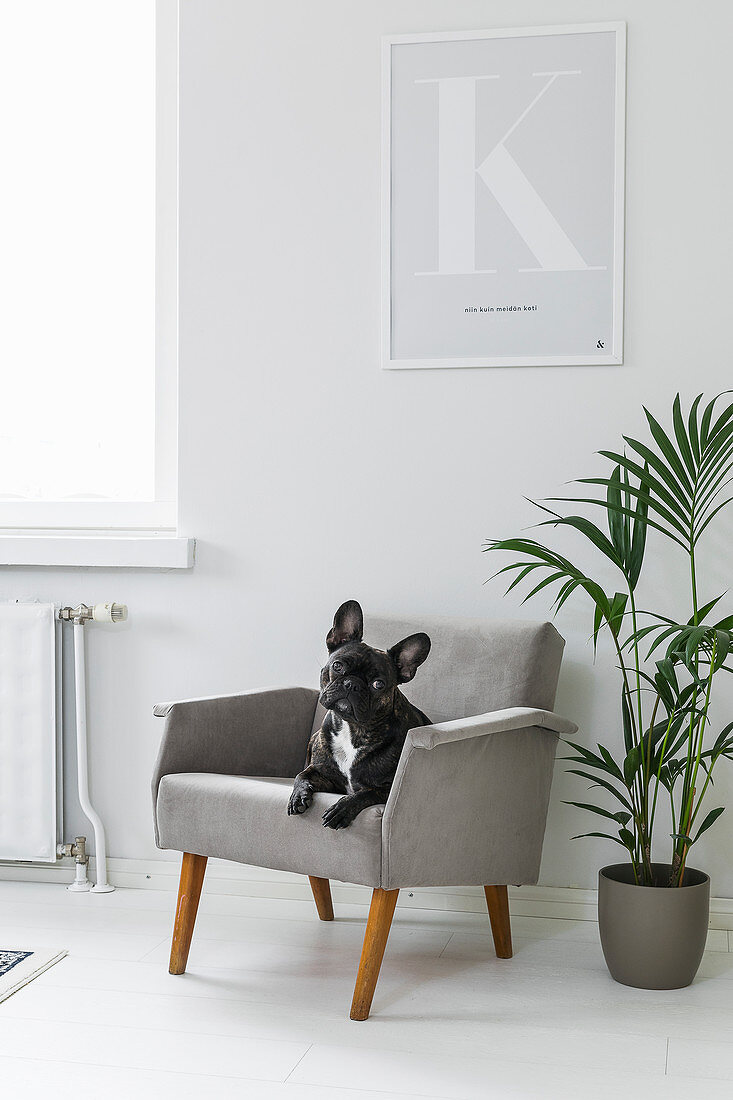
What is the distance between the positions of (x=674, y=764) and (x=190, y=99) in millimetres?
2082

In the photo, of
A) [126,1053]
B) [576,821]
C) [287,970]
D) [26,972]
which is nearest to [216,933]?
[287,970]

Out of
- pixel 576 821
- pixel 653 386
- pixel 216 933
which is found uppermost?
pixel 653 386

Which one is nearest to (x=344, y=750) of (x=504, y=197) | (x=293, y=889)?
(x=293, y=889)

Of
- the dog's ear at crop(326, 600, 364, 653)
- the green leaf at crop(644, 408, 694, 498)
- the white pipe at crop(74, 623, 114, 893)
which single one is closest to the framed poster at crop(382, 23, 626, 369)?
the green leaf at crop(644, 408, 694, 498)

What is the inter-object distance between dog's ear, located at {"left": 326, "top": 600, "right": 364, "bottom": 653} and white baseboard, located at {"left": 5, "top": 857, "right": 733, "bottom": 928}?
0.82 metres

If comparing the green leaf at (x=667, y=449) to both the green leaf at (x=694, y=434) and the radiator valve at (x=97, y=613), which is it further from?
the radiator valve at (x=97, y=613)

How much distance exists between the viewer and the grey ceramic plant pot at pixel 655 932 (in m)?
2.31

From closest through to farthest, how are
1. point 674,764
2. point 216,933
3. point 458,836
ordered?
point 458,836 → point 674,764 → point 216,933

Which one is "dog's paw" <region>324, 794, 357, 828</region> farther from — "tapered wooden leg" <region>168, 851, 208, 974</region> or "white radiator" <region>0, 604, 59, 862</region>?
"white radiator" <region>0, 604, 59, 862</region>

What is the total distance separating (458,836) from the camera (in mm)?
2211

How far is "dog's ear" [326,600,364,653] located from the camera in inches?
88.9

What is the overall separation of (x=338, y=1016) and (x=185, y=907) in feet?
1.34

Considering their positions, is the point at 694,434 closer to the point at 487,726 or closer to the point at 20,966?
the point at 487,726

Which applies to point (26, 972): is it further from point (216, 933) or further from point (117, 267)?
point (117, 267)
